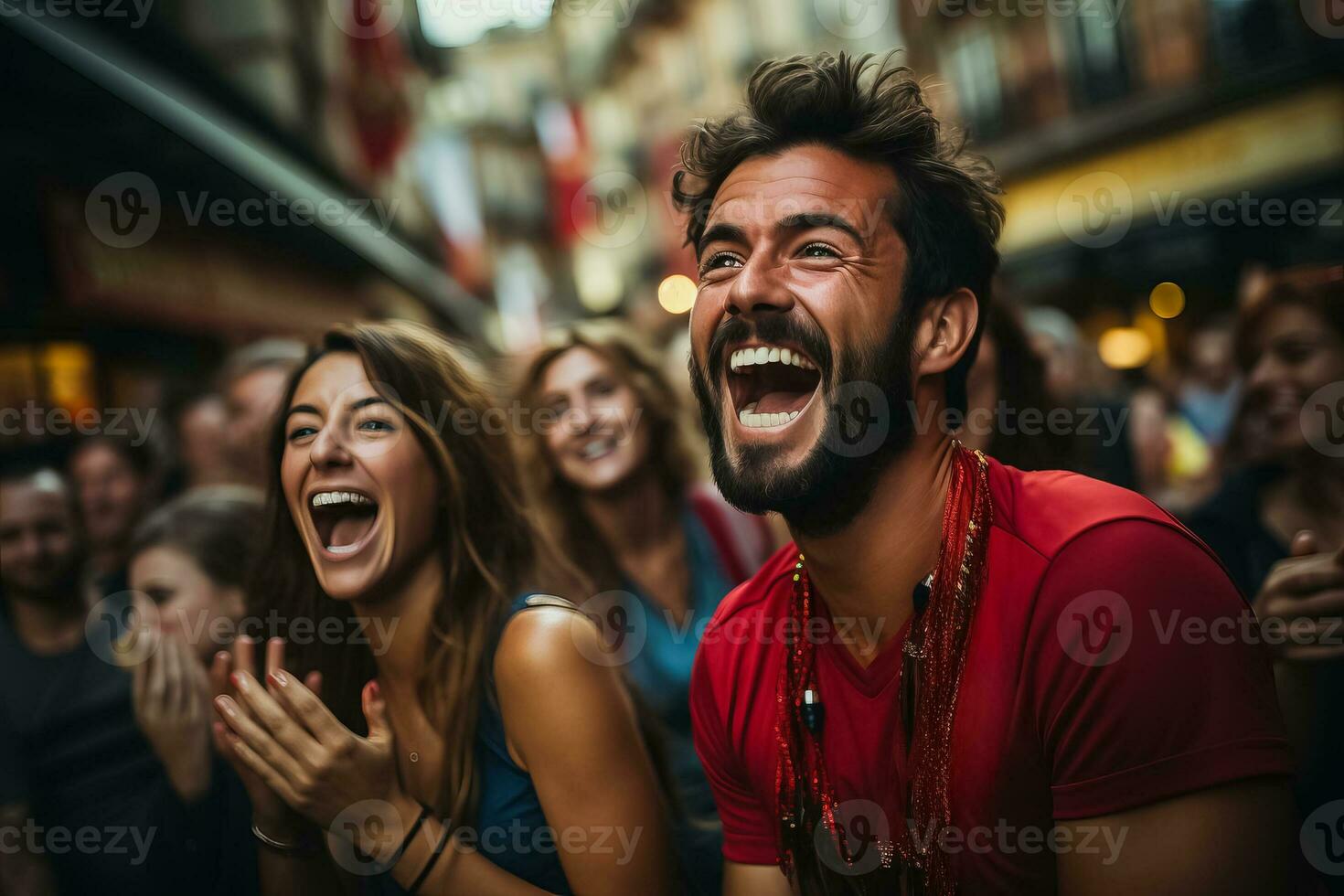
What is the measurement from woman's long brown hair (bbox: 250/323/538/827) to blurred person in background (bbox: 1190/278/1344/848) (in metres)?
1.96

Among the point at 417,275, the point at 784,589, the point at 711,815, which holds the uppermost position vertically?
the point at 417,275

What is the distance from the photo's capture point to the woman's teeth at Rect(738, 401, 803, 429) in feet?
6.33

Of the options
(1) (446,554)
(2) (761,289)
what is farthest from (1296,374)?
(1) (446,554)

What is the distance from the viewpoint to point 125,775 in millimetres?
2645

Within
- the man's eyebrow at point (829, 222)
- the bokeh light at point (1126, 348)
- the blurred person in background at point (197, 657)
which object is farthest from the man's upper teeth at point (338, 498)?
the bokeh light at point (1126, 348)

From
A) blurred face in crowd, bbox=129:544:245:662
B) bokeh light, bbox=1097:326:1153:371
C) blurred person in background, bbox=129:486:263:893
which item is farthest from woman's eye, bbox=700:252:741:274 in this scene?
bokeh light, bbox=1097:326:1153:371

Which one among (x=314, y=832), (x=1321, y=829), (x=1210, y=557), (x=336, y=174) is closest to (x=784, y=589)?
(x=1210, y=557)

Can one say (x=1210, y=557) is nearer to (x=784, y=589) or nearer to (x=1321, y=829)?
(x=784, y=589)

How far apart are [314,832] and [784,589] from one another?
1288mm

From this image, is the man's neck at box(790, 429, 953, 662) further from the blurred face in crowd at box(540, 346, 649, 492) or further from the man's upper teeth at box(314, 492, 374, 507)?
the blurred face in crowd at box(540, 346, 649, 492)

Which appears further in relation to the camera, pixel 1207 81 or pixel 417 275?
pixel 417 275

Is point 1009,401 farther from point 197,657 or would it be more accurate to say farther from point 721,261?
point 197,657

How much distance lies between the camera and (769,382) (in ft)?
7.04

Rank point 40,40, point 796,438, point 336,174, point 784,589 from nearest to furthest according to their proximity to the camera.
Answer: point 796,438 < point 784,589 < point 40,40 < point 336,174
